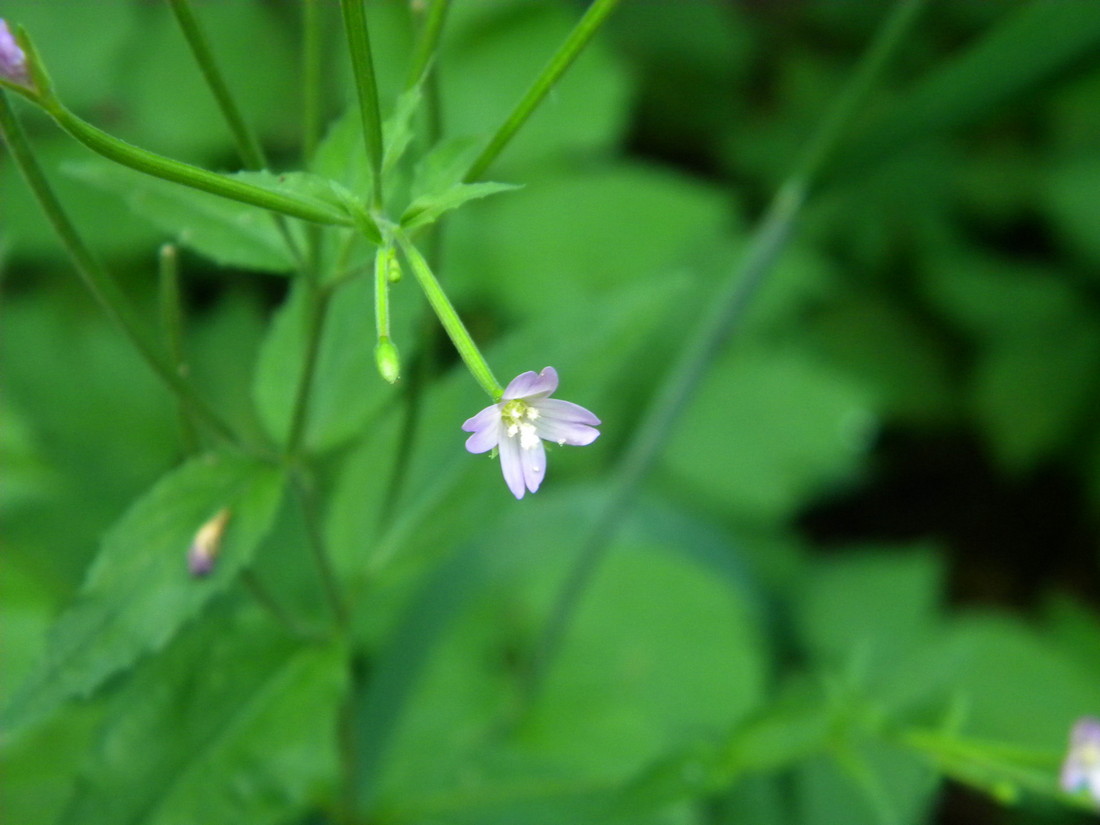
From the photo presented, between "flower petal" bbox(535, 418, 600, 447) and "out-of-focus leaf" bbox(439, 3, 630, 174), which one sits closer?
"flower petal" bbox(535, 418, 600, 447)

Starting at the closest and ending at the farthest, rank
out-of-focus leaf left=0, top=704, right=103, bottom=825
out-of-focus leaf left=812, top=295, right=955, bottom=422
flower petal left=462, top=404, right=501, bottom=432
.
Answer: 1. flower petal left=462, top=404, right=501, bottom=432
2. out-of-focus leaf left=0, top=704, right=103, bottom=825
3. out-of-focus leaf left=812, top=295, right=955, bottom=422

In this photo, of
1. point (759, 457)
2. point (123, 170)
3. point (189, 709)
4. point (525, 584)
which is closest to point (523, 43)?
point (759, 457)

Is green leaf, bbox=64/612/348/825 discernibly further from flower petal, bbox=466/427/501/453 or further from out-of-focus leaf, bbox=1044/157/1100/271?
out-of-focus leaf, bbox=1044/157/1100/271

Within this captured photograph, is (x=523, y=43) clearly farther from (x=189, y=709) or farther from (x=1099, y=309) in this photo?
(x=189, y=709)

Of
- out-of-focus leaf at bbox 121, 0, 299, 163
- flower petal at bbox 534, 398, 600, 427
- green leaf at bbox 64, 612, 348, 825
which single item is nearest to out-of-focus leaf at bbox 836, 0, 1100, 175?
flower petal at bbox 534, 398, 600, 427

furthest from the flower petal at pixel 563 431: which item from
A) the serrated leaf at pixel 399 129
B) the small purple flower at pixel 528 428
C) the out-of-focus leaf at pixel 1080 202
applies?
the out-of-focus leaf at pixel 1080 202

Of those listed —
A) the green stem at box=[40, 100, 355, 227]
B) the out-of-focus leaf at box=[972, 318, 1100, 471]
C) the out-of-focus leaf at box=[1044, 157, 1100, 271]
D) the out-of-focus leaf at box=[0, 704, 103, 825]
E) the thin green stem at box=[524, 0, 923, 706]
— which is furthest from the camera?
the out-of-focus leaf at box=[972, 318, 1100, 471]

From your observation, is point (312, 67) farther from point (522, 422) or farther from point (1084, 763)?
point (1084, 763)

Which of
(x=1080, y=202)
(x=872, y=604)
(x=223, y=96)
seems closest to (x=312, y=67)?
(x=223, y=96)
